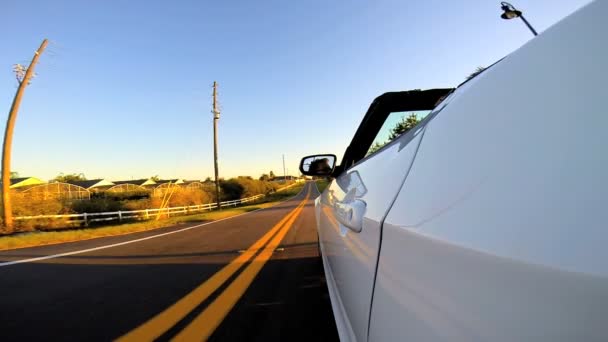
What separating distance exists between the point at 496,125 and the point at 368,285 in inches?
24.1

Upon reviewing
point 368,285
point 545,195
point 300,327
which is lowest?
point 300,327

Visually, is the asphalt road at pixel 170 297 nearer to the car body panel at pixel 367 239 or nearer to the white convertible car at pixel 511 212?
the car body panel at pixel 367 239

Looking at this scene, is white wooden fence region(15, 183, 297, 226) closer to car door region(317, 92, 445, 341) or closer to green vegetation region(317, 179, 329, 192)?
green vegetation region(317, 179, 329, 192)

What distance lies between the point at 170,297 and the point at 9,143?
1516 cm

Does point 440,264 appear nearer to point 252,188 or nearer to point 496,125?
point 496,125

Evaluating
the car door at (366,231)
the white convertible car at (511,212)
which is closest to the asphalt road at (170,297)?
the car door at (366,231)

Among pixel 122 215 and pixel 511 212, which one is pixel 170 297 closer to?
pixel 511 212

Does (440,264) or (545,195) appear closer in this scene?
(545,195)

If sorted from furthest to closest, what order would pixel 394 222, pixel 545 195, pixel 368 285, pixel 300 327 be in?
1. pixel 300 327
2. pixel 368 285
3. pixel 394 222
4. pixel 545 195

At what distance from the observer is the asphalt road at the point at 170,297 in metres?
2.19

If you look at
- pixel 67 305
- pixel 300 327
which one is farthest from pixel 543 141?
pixel 67 305

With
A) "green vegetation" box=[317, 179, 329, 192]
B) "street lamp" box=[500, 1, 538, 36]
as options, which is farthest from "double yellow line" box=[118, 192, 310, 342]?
"street lamp" box=[500, 1, 538, 36]

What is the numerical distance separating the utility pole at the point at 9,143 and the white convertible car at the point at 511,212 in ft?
54.3

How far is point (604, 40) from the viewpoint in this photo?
0.56 metres
